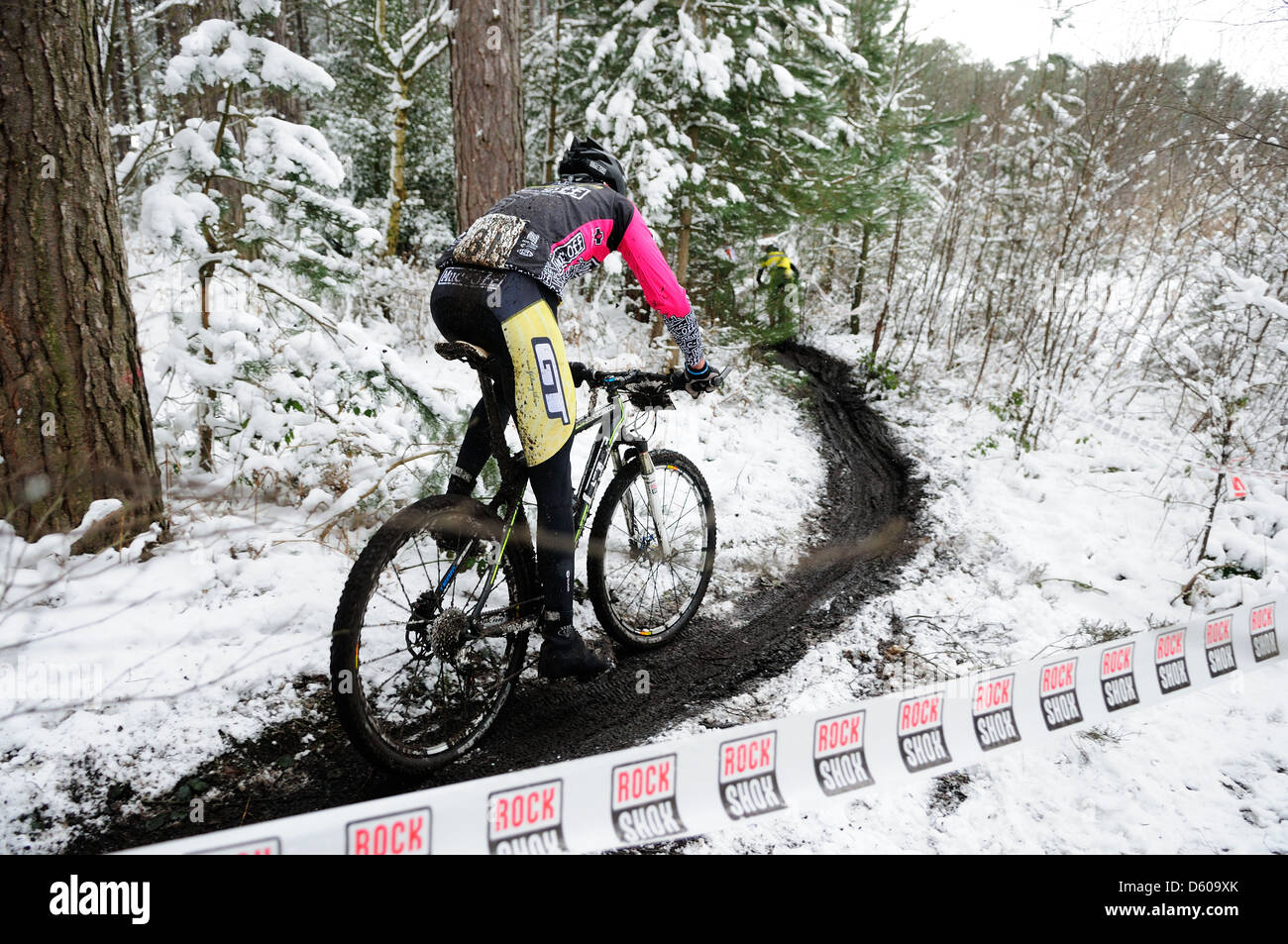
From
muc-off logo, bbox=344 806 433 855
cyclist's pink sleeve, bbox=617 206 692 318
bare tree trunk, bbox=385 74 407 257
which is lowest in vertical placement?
muc-off logo, bbox=344 806 433 855

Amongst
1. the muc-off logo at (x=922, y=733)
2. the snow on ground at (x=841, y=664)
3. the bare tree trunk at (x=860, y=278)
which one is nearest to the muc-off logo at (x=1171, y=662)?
the snow on ground at (x=841, y=664)

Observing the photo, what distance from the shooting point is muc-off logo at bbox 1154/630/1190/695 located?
3.24m

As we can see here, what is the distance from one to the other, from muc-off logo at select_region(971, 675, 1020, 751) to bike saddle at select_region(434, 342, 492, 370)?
102 inches

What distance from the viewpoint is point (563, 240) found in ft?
9.07

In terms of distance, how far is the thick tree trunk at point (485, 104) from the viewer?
5461mm

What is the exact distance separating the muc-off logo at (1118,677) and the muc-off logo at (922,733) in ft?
3.08

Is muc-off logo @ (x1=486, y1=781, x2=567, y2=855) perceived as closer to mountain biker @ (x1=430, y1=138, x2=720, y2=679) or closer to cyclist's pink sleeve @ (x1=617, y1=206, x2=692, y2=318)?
mountain biker @ (x1=430, y1=138, x2=720, y2=679)

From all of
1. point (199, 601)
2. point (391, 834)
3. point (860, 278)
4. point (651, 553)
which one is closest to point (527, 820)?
point (391, 834)

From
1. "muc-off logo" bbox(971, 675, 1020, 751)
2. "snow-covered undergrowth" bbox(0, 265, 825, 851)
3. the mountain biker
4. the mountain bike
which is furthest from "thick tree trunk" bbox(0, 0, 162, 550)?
"muc-off logo" bbox(971, 675, 1020, 751)

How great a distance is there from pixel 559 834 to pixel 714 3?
9.44m

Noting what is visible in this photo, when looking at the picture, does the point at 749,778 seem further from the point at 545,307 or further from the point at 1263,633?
the point at 1263,633

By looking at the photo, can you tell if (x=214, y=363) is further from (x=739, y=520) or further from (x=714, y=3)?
(x=714, y=3)

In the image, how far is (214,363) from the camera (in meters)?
3.71

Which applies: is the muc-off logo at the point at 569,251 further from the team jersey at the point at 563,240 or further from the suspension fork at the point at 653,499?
the suspension fork at the point at 653,499
